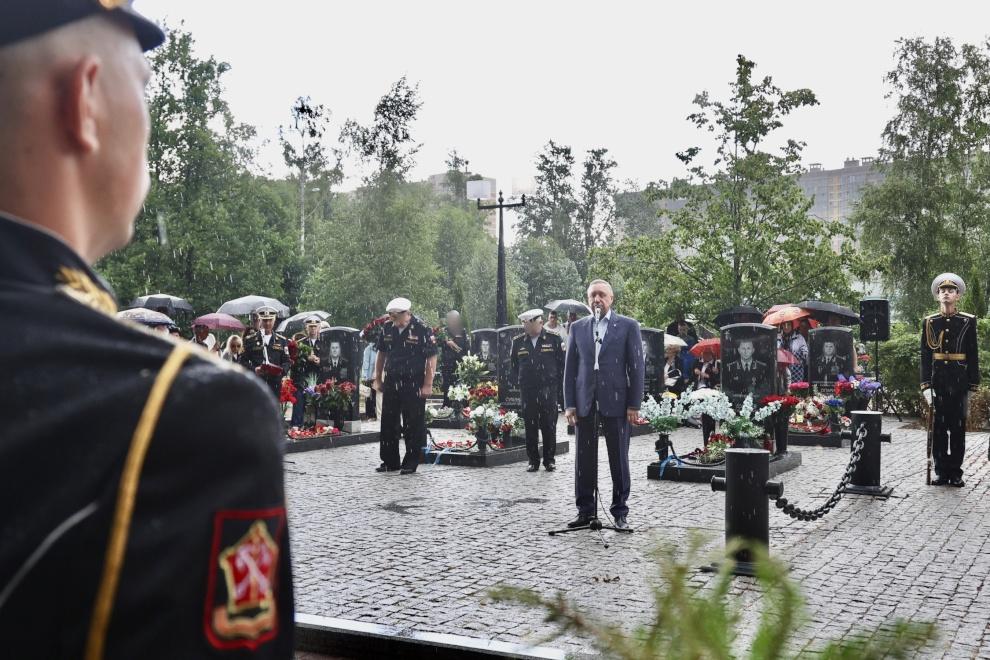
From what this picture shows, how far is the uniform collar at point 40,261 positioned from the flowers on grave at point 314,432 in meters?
16.1

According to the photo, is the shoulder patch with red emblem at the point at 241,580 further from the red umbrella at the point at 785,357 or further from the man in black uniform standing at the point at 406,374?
the red umbrella at the point at 785,357

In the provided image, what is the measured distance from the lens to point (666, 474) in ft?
43.4

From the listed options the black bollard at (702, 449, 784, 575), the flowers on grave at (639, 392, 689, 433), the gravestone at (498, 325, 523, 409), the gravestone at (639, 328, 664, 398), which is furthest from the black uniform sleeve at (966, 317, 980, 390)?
the gravestone at (639, 328, 664, 398)

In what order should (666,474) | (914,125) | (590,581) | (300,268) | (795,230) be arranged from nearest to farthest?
(590,581)
(666,474)
(795,230)
(914,125)
(300,268)

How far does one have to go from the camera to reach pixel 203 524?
101 cm

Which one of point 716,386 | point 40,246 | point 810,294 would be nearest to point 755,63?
point 810,294

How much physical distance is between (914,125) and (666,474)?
36208mm

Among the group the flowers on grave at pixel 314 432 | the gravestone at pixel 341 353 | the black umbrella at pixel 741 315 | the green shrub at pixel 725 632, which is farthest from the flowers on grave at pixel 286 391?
the black umbrella at pixel 741 315

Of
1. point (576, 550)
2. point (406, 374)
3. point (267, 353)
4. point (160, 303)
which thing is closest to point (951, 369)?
point (576, 550)

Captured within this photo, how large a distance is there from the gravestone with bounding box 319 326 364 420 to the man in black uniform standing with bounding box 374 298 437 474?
6421 mm

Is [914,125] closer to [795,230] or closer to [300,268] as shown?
[795,230]

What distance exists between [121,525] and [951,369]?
12443 millimetres

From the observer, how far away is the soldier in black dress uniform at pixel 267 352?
1458 cm

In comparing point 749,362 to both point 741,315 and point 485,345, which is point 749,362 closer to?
point 741,315
